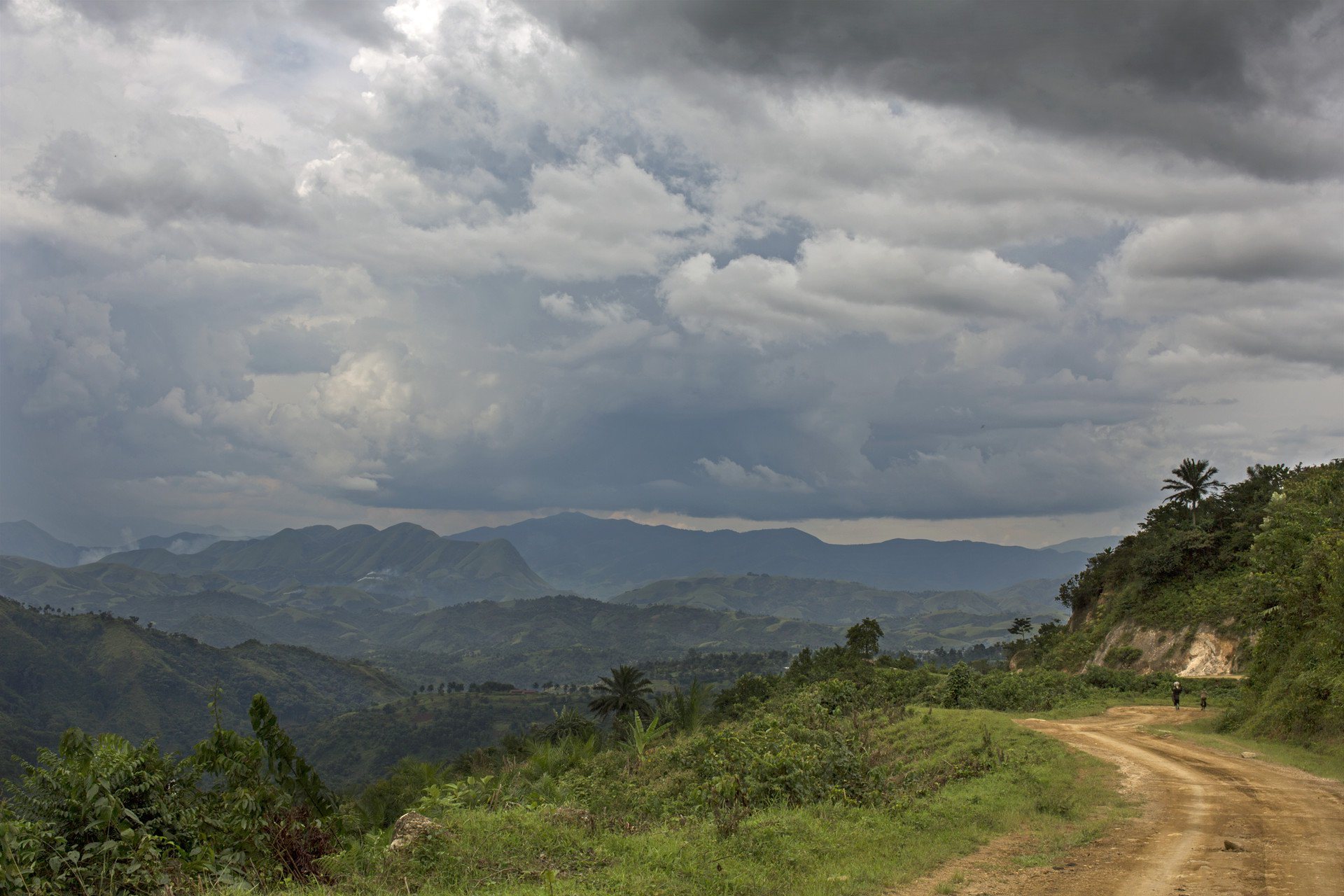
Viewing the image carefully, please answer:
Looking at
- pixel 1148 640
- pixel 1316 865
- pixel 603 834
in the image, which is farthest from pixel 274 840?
pixel 1148 640

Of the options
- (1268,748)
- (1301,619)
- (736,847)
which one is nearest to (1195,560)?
(1301,619)

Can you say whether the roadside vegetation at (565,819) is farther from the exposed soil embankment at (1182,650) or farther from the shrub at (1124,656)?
the shrub at (1124,656)

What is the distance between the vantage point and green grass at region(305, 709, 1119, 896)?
44.0 feet

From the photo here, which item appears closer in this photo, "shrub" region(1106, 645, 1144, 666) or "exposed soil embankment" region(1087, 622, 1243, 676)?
"exposed soil embankment" region(1087, 622, 1243, 676)

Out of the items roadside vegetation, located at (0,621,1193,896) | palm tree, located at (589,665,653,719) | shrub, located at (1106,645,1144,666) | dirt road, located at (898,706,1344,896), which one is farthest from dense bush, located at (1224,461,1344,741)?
palm tree, located at (589,665,653,719)

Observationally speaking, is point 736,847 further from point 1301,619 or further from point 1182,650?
point 1182,650

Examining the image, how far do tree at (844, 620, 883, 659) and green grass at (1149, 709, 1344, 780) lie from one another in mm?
35635

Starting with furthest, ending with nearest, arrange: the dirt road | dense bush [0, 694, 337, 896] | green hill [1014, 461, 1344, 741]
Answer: green hill [1014, 461, 1344, 741] → the dirt road → dense bush [0, 694, 337, 896]

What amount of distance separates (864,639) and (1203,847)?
58617 mm

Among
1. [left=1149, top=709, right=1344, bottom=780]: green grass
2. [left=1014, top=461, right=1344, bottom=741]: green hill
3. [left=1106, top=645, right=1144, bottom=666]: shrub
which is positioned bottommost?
[left=1106, top=645, right=1144, bottom=666]: shrub

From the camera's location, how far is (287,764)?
15.7 metres

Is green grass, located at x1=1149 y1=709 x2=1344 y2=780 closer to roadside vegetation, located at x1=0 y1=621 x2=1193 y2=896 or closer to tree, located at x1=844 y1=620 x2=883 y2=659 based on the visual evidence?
roadside vegetation, located at x1=0 y1=621 x2=1193 y2=896

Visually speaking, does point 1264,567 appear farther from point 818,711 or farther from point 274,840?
point 274,840

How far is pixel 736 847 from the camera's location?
15.1m
